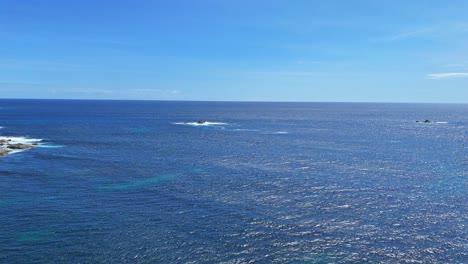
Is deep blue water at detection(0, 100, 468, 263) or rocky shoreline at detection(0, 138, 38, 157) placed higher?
rocky shoreline at detection(0, 138, 38, 157)

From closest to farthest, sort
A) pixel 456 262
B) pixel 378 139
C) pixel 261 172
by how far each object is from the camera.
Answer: pixel 456 262
pixel 261 172
pixel 378 139

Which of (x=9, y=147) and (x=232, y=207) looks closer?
(x=232, y=207)

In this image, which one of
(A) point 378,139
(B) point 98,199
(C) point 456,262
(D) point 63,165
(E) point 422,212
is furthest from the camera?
(A) point 378,139

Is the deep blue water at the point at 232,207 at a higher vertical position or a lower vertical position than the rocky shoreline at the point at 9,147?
lower

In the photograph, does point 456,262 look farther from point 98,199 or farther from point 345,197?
point 98,199

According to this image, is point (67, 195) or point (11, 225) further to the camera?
point (67, 195)

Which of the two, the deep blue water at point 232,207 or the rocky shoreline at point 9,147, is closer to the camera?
the deep blue water at point 232,207

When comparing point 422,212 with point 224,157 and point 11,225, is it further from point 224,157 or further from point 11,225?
point 11,225

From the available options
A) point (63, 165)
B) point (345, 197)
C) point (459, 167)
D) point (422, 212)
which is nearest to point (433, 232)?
point (422, 212)

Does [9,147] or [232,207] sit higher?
[9,147]

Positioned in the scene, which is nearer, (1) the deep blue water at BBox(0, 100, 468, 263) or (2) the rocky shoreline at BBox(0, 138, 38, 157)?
(1) the deep blue water at BBox(0, 100, 468, 263)
